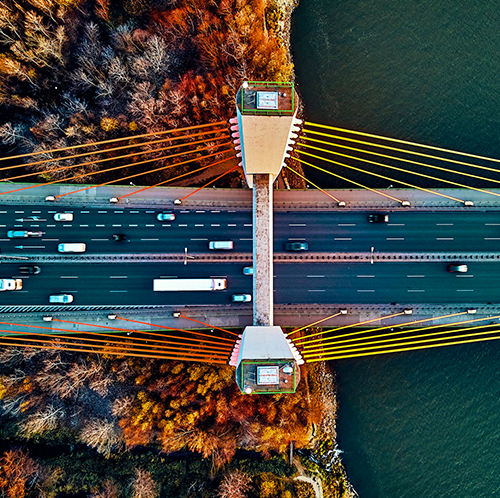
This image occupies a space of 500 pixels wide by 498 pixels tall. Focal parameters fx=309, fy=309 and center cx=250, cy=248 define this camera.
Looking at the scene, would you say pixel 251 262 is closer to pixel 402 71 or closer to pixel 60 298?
pixel 60 298

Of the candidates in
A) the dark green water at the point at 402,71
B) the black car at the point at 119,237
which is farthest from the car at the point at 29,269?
the dark green water at the point at 402,71

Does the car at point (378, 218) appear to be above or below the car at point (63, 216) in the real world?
below

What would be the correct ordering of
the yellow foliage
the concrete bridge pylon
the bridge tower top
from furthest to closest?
the yellow foliage, the concrete bridge pylon, the bridge tower top

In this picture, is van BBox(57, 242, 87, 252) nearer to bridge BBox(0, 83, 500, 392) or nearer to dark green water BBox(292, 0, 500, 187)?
bridge BBox(0, 83, 500, 392)

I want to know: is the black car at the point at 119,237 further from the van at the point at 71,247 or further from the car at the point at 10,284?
Result: the car at the point at 10,284

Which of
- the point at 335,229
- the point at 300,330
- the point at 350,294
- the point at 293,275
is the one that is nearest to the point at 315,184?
the point at 335,229

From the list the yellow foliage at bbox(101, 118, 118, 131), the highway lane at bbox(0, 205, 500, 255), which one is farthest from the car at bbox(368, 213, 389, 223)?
the yellow foliage at bbox(101, 118, 118, 131)
